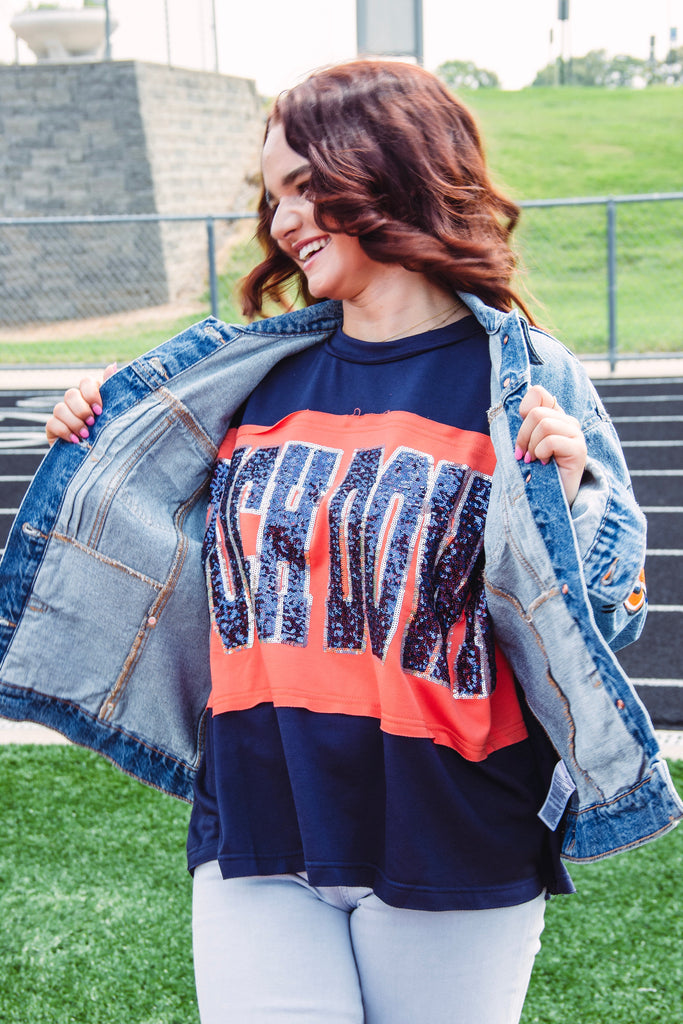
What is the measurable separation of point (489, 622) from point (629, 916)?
6.07ft

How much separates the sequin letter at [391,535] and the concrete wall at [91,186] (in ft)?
54.8

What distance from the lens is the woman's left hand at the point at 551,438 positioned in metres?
1.45

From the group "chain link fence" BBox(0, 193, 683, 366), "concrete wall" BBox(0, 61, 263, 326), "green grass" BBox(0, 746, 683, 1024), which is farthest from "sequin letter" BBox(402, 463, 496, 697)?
"concrete wall" BBox(0, 61, 263, 326)

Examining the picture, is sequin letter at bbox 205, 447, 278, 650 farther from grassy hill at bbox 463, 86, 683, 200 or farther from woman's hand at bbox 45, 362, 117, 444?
grassy hill at bbox 463, 86, 683, 200

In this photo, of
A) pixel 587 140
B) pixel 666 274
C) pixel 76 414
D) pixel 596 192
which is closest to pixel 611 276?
pixel 666 274

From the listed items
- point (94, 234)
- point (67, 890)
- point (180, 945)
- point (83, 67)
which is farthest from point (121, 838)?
point (83, 67)

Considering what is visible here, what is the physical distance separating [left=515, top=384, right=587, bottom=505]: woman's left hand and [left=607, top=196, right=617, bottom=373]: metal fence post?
31.0 ft

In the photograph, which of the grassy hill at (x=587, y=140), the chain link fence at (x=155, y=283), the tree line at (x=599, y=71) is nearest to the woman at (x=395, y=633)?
the chain link fence at (x=155, y=283)

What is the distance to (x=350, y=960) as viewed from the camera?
5.00 ft

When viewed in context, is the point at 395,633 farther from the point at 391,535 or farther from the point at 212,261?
the point at 212,261

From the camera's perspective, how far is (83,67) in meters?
18.0

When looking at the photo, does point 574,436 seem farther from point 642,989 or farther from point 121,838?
point 121,838

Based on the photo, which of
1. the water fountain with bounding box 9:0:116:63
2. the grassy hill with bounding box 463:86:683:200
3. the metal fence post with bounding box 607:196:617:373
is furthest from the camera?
the grassy hill with bounding box 463:86:683:200

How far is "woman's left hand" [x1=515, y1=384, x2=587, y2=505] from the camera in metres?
1.45
